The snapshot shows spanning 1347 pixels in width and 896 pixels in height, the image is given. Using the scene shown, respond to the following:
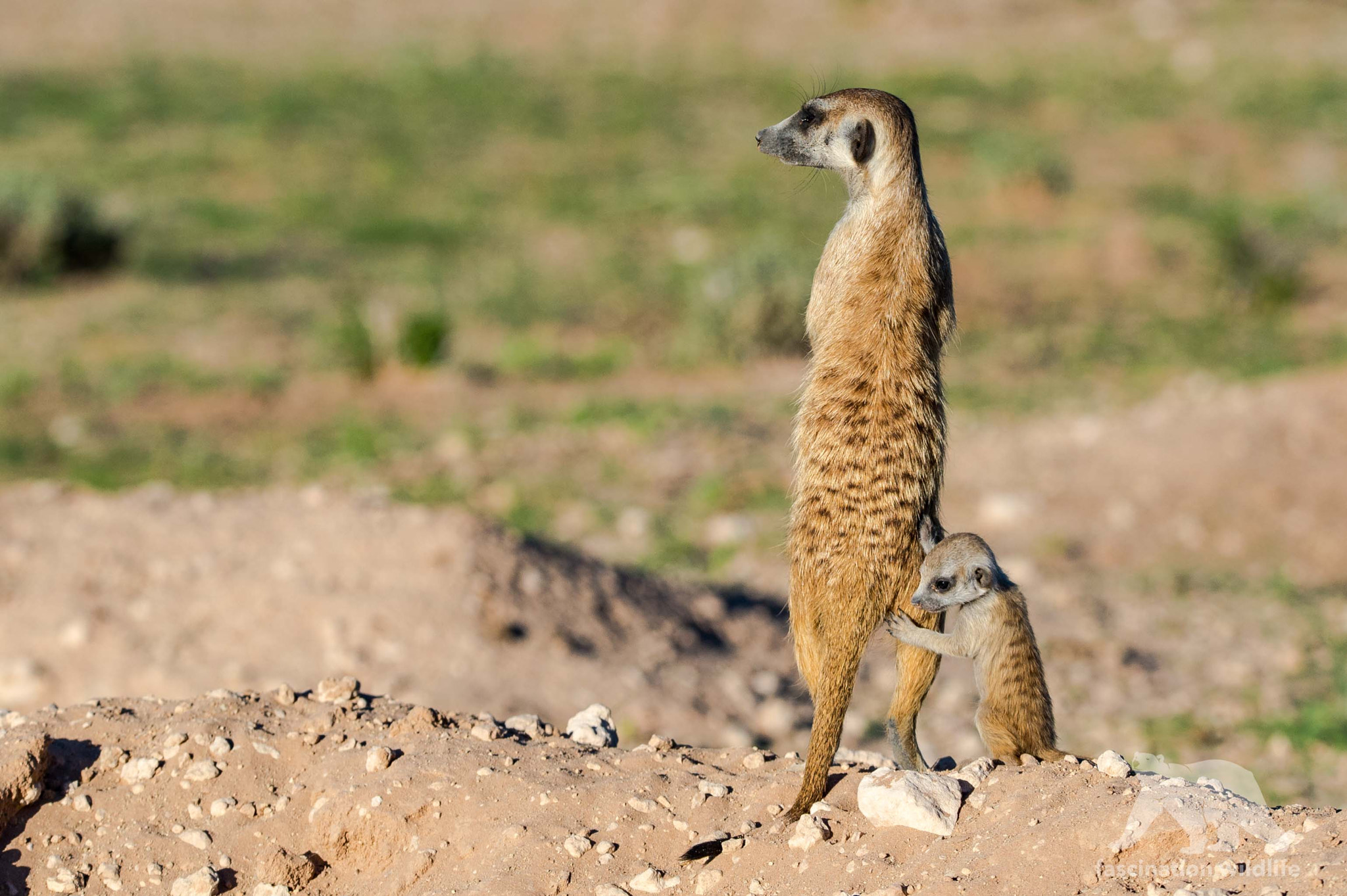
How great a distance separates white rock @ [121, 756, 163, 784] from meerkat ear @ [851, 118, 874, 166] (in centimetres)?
239

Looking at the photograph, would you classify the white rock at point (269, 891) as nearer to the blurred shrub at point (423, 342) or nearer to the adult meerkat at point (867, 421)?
the adult meerkat at point (867, 421)

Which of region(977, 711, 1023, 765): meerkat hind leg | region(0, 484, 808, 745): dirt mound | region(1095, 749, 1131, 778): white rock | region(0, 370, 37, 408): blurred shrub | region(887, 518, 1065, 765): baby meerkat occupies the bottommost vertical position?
region(0, 370, 37, 408): blurred shrub

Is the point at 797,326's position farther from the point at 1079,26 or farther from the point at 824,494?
the point at 1079,26

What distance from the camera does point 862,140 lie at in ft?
11.5

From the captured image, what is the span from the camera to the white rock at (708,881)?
3164 millimetres

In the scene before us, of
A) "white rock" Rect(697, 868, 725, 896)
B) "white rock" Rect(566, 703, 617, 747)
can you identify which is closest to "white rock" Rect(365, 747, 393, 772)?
"white rock" Rect(566, 703, 617, 747)

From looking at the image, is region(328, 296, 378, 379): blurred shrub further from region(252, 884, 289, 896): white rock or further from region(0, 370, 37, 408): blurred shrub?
region(252, 884, 289, 896): white rock

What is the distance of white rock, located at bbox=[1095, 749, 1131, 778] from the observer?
3.35 m

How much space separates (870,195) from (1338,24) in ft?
87.9

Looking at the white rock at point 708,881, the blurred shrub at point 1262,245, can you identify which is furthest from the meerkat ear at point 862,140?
the blurred shrub at point 1262,245

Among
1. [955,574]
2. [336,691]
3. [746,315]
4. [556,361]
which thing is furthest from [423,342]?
[955,574]

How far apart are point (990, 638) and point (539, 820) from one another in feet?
3.86

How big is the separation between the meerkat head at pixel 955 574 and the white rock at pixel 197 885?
178 cm

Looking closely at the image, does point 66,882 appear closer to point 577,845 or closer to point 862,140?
point 577,845
